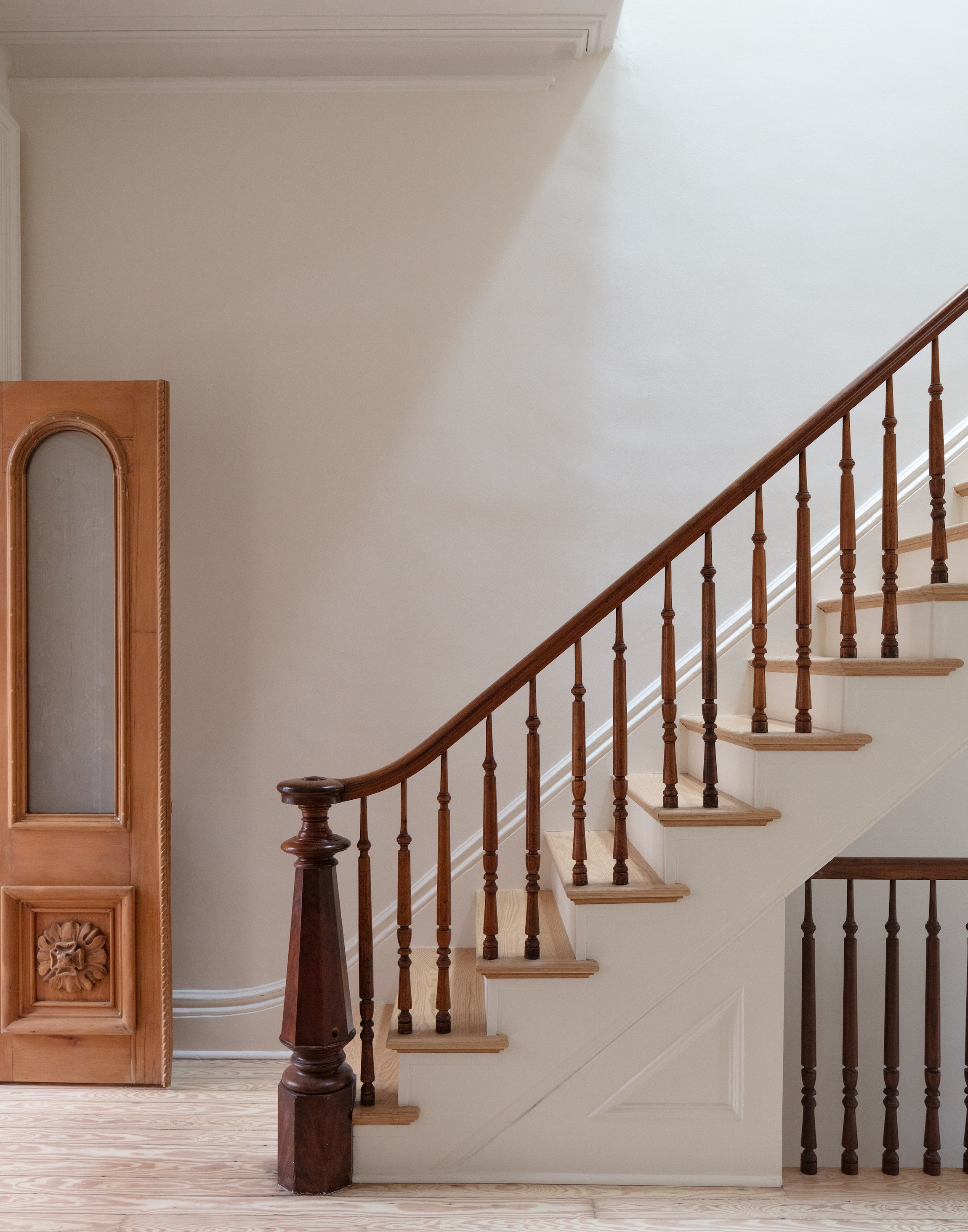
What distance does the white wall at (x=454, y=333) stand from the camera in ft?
10.1

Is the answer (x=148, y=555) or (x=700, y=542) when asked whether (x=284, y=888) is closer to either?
(x=148, y=555)

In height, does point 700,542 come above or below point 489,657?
above

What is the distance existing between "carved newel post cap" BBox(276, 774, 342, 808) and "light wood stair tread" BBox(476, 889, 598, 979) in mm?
582

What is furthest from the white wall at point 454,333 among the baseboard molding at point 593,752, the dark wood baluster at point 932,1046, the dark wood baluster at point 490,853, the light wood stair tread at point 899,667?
the dark wood baluster at point 932,1046

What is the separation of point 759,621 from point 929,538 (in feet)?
2.64

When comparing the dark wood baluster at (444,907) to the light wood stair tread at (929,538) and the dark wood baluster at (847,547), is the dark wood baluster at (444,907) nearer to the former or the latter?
the dark wood baluster at (847,547)

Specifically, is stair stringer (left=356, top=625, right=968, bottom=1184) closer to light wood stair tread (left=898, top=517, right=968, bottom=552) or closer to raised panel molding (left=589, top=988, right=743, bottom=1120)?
raised panel molding (left=589, top=988, right=743, bottom=1120)

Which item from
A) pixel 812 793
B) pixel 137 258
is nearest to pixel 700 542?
pixel 812 793

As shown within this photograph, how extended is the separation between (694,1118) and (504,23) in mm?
3374

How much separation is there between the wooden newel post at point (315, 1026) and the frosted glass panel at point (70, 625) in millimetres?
1076

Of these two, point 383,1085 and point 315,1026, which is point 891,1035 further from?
point 315,1026

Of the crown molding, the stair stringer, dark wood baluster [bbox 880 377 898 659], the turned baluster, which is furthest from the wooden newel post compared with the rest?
the crown molding

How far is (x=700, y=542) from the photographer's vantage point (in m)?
2.98

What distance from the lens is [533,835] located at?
2203mm
